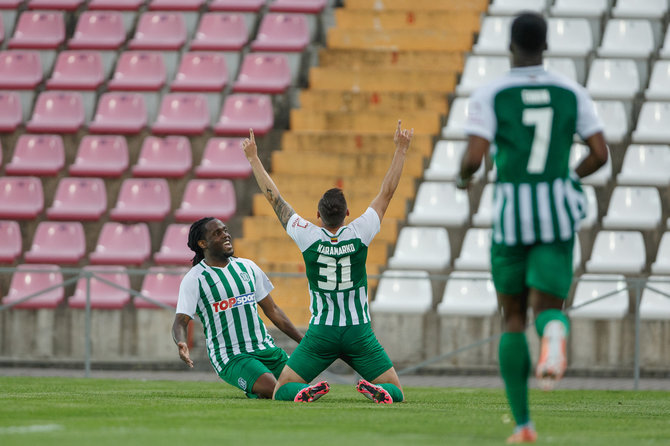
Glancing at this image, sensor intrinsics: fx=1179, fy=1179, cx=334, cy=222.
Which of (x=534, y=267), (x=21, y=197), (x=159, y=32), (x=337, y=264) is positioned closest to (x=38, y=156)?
(x=21, y=197)

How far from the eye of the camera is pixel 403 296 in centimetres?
1352

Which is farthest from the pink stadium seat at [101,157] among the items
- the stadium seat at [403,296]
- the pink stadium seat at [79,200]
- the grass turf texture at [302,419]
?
the grass turf texture at [302,419]

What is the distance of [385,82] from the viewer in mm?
16500

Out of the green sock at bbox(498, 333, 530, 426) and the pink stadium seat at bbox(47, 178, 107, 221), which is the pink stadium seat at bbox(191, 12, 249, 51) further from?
the green sock at bbox(498, 333, 530, 426)

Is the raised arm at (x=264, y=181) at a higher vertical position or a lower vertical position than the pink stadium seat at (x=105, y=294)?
higher

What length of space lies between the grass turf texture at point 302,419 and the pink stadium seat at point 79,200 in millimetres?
5709

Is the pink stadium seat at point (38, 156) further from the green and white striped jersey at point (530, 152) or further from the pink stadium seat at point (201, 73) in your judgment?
the green and white striped jersey at point (530, 152)

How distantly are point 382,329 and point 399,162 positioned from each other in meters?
5.48

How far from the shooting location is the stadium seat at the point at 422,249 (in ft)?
45.6

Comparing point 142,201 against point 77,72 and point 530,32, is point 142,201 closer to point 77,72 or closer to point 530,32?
point 77,72

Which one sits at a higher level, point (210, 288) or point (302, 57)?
point (302, 57)

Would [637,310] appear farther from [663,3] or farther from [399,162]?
[663,3]

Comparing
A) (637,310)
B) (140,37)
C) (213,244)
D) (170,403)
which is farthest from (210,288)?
(140,37)

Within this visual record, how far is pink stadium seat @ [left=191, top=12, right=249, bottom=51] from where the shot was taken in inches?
691
